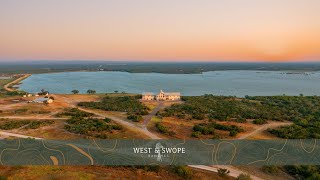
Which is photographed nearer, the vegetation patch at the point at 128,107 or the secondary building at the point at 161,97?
the vegetation patch at the point at 128,107

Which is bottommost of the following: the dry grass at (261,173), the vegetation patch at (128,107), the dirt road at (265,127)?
the dry grass at (261,173)

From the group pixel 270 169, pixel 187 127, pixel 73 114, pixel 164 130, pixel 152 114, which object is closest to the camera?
pixel 270 169

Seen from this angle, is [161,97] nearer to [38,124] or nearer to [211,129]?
[211,129]

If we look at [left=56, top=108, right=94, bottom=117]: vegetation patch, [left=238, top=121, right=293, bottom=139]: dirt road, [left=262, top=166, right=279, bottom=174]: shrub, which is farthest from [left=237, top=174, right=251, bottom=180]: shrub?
[left=56, top=108, right=94, bottom=117]: vegetation patch

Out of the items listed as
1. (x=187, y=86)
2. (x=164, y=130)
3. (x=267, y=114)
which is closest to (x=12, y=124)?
(x=164, y=130)

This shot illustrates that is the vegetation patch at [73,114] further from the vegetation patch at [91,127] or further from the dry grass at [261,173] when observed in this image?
the dry grass at [261,173]

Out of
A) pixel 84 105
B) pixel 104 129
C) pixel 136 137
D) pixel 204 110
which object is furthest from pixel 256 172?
pixel 84 105

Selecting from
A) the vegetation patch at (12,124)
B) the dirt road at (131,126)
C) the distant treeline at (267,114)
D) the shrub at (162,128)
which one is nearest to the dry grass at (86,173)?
the dirt road at (131,126)

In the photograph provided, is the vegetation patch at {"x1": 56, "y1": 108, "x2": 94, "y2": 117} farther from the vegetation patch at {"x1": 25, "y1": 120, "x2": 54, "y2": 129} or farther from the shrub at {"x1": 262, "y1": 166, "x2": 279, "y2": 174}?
the shrub at {"x1": 262, "y1": 166, "x2": 279, "y2": 174}

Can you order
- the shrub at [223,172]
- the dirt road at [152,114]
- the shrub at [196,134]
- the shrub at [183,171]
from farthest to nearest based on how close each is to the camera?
the dirt road at [152,114] → the shrub at [196,134] → the shrub at [223,172] → the shrub at [183,171]

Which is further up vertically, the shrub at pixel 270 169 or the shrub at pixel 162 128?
the shrub at pixel 162 128

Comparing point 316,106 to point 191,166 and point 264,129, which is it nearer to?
point 264,129
